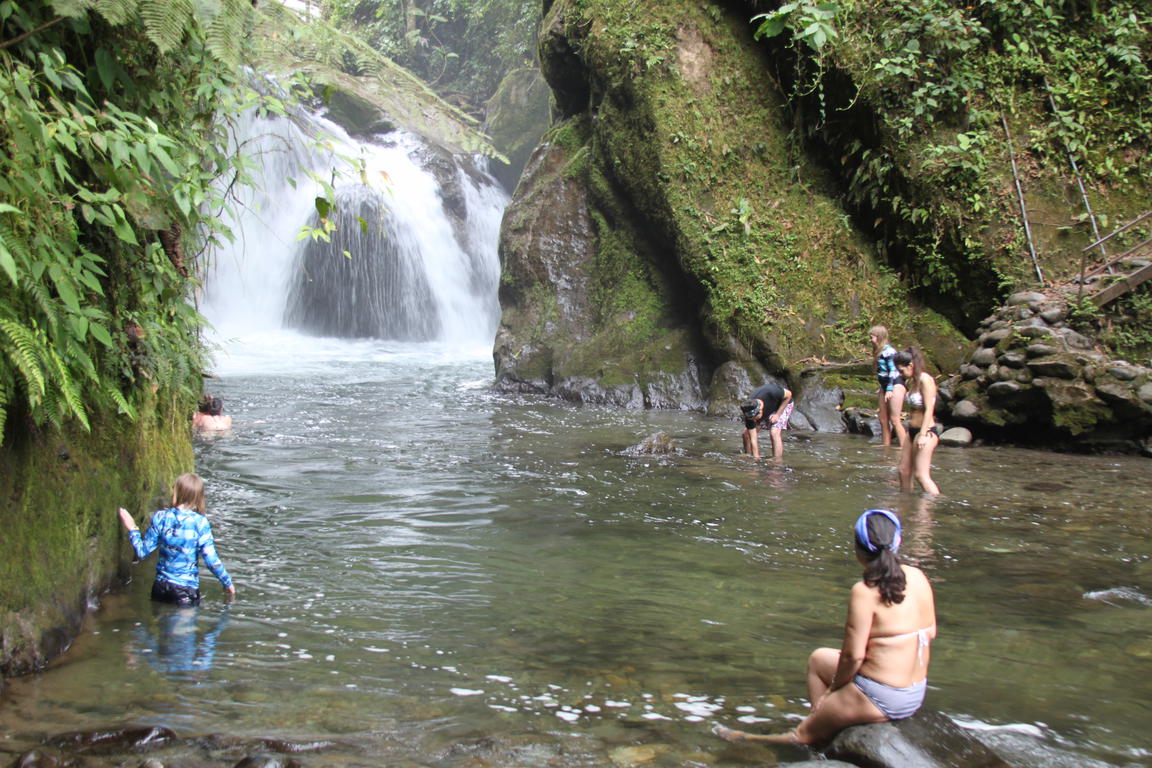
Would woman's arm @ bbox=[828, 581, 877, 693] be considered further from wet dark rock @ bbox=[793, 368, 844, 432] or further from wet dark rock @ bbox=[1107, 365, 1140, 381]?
wet dark rock @ bbox=[793, 368, 844, 432]

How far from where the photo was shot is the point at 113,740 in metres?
3.57

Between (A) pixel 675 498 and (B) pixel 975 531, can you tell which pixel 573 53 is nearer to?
(A) pixel 675 498

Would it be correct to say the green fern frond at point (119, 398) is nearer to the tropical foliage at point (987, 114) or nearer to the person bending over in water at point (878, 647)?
the person bending over in water at point (878, 647)

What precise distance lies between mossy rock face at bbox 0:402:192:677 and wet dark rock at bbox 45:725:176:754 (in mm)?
734

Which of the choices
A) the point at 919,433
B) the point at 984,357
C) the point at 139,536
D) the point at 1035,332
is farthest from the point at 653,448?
the point at 139,536

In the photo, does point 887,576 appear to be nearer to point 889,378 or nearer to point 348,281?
point 889,378

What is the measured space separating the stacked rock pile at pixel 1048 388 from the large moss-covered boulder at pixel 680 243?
5.87 feet

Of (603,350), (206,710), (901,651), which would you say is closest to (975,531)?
(901,651)

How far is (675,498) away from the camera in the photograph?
8742 millimetres

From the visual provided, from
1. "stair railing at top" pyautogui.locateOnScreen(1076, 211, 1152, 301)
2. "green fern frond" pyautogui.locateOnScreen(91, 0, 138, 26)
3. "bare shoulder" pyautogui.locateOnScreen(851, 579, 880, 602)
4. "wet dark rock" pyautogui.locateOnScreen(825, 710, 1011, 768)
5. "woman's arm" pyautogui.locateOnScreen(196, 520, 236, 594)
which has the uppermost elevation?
"stair railing at top" pyautogui.locateOnScreen(1076, 211, 1152, 301)

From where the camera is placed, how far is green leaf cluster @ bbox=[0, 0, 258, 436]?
145 inches

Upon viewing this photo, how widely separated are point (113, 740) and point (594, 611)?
111 inches

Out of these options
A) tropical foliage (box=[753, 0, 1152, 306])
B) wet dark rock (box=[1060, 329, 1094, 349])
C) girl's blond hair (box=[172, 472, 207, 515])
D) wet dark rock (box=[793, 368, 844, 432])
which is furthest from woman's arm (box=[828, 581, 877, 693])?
tropical foliage (box=[753, 0, 1152, 306])

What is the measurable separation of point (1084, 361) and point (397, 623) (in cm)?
939
